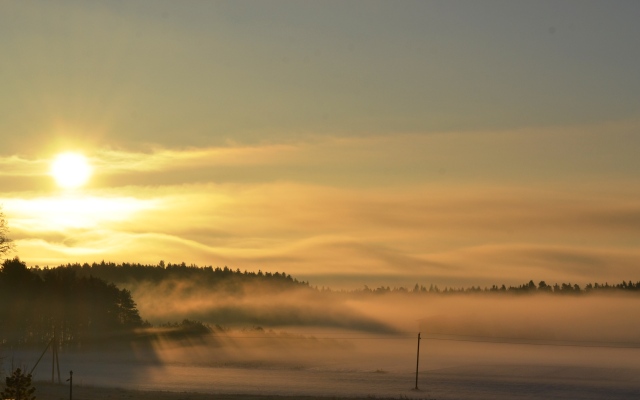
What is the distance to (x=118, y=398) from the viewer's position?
Result: 10256 cm

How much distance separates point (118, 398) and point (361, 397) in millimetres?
28923

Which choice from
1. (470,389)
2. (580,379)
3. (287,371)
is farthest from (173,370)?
(580,379)

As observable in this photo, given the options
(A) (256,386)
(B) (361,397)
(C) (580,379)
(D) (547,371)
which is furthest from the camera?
(D) (547,371)

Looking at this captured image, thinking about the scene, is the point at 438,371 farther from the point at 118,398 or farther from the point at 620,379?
the point at 118,398

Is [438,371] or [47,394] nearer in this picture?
[47,394]

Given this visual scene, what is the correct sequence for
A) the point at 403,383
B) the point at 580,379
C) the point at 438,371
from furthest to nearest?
the point at 438,371 → the point at 580,379 → the point at 403,383

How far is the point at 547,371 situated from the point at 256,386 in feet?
288

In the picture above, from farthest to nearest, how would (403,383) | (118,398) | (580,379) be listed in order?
(580,379) < (403,383) < (118,398)

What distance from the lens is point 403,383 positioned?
144 m

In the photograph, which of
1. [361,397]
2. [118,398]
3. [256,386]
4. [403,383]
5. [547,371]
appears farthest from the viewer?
[547,371]

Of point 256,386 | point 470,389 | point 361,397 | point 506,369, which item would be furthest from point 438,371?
point 361,397

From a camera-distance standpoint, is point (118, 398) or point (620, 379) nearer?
point (118, 398)

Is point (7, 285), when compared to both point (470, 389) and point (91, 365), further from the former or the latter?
point (470, 389)

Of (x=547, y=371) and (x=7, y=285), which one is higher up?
(x=7, y=285)
